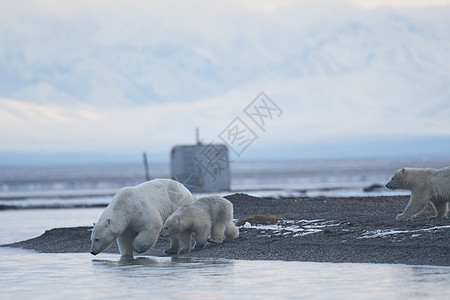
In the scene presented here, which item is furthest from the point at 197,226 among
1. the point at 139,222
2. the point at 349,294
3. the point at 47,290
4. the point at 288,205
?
the point at 288,205

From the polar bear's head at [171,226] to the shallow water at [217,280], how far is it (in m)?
0.56

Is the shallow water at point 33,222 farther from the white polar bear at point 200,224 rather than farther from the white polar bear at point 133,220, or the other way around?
A: the white polar bear at point 200,224

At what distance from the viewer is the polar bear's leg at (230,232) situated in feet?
49.9

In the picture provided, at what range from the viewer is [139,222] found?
47.0 ft

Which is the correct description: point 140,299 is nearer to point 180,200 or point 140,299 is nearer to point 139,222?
point 139,222

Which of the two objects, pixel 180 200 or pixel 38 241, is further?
Answer: pixel 38 241

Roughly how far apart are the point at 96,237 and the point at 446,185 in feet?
21.2

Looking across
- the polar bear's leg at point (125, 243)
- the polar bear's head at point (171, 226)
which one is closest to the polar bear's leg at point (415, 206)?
the polar bear's head at point (171, 226)

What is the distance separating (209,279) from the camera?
11.3m

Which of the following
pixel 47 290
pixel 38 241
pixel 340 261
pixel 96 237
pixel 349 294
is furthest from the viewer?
pixel 38 241

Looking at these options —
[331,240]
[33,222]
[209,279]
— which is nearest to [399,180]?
[331,240]

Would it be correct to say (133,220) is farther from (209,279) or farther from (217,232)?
Answer: (209,279)

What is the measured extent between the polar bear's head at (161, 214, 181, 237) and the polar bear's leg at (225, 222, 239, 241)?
1.18 meters

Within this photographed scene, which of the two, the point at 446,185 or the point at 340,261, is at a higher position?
the point at 446,185
